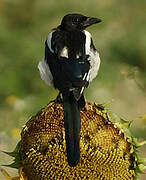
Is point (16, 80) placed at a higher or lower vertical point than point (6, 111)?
higher

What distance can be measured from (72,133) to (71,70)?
33 cm

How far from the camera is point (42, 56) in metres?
5.91

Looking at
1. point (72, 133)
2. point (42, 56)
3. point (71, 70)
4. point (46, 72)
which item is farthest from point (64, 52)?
point (42, 56)

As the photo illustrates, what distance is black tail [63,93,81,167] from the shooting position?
2.74 meters

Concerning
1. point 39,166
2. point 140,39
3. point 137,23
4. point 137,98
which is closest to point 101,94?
point 137,98

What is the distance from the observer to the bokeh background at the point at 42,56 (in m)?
4.98

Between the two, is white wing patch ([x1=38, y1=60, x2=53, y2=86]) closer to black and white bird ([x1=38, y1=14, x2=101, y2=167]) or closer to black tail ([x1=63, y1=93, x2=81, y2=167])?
black and white bird ([x1=38, y1=14, x2=101, y2=167])

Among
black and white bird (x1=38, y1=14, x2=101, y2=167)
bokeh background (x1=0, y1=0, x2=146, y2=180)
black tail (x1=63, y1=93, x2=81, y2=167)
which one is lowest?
black tail (x1=63, y1=93, x2=81, y2=167)

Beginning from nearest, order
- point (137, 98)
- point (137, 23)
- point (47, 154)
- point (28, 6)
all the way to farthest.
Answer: point (47, 154) → point (137, 98) → point (137, 23) → point (28, 6)

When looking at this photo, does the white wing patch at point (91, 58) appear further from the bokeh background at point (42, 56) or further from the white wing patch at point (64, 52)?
the bokeh background at point (42, 56)

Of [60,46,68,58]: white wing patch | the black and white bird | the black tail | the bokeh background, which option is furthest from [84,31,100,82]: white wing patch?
the bokeh background

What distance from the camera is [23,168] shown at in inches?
116

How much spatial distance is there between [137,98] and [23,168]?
2.72 meters

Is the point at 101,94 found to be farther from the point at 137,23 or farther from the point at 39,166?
the point at 39,166
